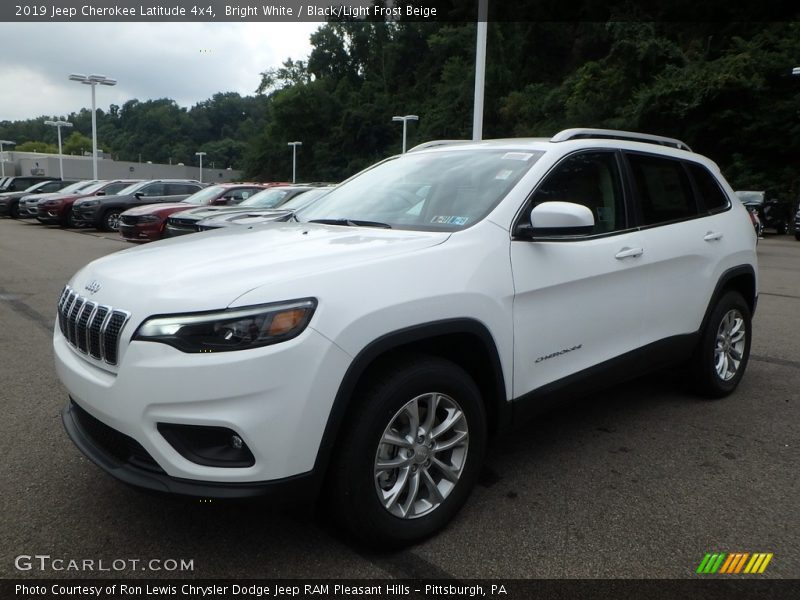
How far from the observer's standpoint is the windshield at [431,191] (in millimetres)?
3342

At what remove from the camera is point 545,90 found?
159 feet

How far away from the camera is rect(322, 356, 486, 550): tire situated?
99.6 inches

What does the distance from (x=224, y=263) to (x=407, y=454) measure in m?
1.05

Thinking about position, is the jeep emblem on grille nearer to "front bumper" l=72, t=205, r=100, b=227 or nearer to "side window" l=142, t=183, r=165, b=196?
"front bumper" l=72, t=205, r=100, b=227

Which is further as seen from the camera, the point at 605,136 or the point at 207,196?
the point at 207,196

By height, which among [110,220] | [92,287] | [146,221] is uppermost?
[92,287]

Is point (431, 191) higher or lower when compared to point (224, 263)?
higher

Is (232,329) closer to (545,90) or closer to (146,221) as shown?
(146,221)

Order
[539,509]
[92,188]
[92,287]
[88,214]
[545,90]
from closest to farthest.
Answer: [92,287], [539,509], [88,214], [92,188], [545,90]

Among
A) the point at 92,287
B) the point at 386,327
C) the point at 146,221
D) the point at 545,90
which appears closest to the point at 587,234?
the point at 386,327

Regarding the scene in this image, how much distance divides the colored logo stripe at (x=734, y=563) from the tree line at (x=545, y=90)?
98.6ft

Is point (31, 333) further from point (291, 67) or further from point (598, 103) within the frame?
point (291, 67)

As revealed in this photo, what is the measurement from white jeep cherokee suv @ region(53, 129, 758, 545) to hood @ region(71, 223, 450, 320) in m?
0.01

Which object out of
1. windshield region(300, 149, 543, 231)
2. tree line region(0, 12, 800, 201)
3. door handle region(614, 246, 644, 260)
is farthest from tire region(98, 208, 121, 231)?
tree line region(0, 12, 800, 201)
